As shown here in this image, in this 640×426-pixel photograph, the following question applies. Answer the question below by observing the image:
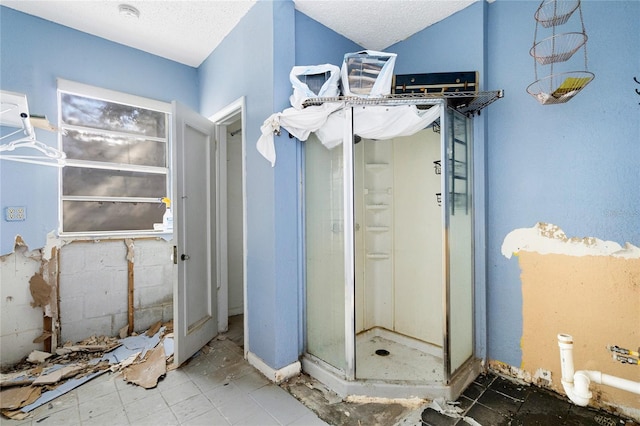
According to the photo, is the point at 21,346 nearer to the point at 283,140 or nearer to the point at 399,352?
the point at 283,140

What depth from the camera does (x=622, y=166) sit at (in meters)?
1.79

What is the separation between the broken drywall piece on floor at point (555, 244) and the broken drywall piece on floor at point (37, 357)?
13.0 ft

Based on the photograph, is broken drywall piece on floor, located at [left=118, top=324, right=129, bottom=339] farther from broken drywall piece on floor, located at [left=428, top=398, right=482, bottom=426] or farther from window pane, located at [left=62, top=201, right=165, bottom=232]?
broken drywall piece on floor, located at [left=428, top=398, right=482, bottom=426]

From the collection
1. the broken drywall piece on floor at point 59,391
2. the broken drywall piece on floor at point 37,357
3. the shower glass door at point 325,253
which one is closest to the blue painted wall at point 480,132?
the shower glass door at point 325,253

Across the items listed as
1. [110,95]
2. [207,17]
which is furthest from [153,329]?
[207,17]

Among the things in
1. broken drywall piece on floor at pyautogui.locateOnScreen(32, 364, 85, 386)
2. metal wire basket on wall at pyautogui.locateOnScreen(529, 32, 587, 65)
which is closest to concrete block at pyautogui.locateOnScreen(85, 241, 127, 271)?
broken drywall piece on floor at pyautogui.locateOnScreen(32, 364, 85, 386)

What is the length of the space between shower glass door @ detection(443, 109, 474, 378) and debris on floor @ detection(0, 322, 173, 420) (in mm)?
2294

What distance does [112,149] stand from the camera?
306 centimetres

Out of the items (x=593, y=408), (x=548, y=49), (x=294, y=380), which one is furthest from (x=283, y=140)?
(x=593, y=408)

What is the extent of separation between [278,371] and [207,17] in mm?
3110

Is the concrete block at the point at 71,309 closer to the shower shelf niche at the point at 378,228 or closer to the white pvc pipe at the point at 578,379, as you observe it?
the shower shelf niche at the point at 378,228

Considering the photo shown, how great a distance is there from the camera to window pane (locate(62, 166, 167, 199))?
283 cm

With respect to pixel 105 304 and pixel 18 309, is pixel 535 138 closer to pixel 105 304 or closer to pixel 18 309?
pixel 105 304

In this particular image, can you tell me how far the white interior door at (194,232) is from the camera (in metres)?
2.43
